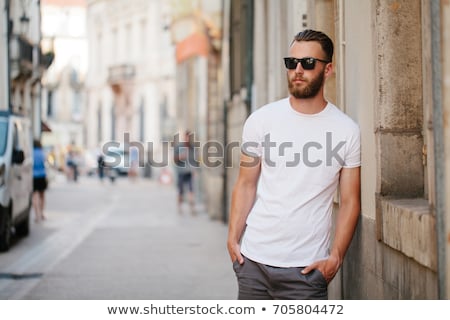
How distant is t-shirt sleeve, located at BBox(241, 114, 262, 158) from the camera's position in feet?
15.5

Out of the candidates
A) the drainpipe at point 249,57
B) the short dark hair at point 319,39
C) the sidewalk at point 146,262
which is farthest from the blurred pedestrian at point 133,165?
the short dark hair at point 319,39

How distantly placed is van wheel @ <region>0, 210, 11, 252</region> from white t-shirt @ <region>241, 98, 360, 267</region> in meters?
7.87

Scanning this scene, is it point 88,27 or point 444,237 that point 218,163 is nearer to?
point 444,237

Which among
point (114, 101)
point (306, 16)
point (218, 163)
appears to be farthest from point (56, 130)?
point (306, 16)

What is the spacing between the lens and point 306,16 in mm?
8070

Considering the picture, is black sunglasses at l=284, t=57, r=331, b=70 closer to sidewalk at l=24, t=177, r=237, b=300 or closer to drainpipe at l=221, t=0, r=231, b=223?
sidewalk at l=24, t=177, r=237, b=300

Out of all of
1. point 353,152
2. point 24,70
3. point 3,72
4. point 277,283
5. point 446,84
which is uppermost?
point 24,70

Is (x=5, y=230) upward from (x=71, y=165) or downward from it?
downward

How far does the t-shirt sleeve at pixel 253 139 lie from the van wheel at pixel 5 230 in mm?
7780

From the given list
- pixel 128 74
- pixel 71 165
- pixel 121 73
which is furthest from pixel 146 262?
pixel 121 73

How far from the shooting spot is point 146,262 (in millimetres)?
11156

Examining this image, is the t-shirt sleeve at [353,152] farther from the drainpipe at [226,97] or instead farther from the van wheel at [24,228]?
the drainpipe at [226,97]

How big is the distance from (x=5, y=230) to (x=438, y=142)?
900 centimetres

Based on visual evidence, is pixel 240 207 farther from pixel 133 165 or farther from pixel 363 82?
pixel 133 165
